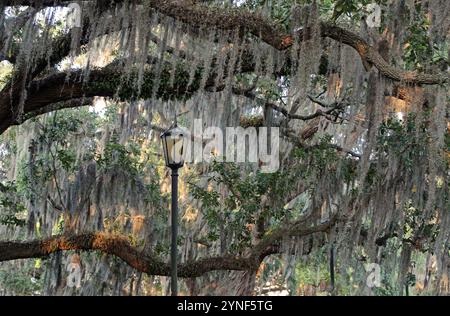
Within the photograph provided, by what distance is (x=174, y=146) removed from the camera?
6.97m

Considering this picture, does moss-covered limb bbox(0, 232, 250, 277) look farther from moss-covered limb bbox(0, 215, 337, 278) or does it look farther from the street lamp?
the street lamp

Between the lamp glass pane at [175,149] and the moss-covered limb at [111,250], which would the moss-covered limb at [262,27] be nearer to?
the lamp glass pane at [175,149]

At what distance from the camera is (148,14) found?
6.77m

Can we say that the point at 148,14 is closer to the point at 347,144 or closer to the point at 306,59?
the point at 306,59

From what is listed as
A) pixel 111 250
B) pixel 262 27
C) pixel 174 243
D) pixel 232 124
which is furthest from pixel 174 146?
pixel 232 124

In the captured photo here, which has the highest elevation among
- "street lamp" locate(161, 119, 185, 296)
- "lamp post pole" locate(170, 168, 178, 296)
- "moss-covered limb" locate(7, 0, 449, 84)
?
"moss-covered limb" locate(7, 0, 449, 84)

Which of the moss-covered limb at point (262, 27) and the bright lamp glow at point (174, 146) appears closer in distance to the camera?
the moss-covered limb at point (262, 27)

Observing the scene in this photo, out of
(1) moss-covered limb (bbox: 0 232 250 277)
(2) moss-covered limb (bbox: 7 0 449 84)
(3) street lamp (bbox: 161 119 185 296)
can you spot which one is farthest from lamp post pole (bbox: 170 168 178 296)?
(2) moss-covered limb (bbox: 7 0 449 84)

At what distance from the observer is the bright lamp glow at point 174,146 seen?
6.89 metres

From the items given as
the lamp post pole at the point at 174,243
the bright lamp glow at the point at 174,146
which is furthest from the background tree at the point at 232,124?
the lamp post pole at the point at 174,243

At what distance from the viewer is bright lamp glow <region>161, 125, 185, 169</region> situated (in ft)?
22.6

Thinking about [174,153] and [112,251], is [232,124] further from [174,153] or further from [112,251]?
[174,153]

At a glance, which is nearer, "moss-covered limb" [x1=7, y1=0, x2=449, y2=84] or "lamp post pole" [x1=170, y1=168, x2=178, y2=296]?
"moss-covered limb" [x1=7, y1=0, x2=449, y2=84]

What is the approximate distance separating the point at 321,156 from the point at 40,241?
373 centimetres
